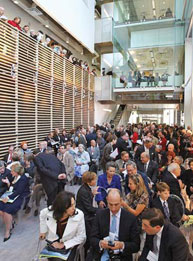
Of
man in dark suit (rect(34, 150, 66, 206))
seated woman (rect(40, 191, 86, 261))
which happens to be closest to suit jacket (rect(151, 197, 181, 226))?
seated woman (rect(40, 191, 86, 261))

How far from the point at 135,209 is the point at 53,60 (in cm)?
886

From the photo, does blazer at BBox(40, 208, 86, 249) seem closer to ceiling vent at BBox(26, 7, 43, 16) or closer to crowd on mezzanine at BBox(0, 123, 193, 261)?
crowd on mezzanine at BBox(0, 123, 193, 261)

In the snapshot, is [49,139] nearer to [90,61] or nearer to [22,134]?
[22,134]

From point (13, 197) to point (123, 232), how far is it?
2308mm

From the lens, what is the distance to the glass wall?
1556cm

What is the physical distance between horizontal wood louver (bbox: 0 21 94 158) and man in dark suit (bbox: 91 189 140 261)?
5.19 meters

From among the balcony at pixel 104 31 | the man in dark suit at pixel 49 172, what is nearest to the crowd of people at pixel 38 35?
the balcony at pixel 104 31

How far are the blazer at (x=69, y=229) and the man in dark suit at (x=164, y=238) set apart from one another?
0.81m

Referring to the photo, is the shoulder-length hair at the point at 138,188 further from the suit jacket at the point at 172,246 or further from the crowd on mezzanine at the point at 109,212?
the suit jacket at the point at 172,246

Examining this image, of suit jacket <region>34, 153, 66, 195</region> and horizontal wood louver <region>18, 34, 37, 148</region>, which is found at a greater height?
horizontal wood louver <region>18, 34, 37, 148</region>

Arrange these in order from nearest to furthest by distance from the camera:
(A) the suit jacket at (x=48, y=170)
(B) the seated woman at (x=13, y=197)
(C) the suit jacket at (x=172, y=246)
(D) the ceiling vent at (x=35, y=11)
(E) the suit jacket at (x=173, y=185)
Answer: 1. (C) the suit jacket at (x=172, y=246)
2. (E) the suit jacket at (x=173, y=185)
3. (B) the seated woman at (x=13, y=197)
4. (A) the suit jacket at (x=48, y=170)
5. (D) the ceiling vent at (x=35, y=11)

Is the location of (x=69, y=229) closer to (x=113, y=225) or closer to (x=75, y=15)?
(x=113, y=225)

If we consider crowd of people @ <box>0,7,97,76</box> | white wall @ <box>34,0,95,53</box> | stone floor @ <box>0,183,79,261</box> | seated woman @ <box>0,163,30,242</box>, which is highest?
white wall @ <box>34,0,95,53</box>

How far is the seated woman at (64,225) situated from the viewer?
2.43 meters
